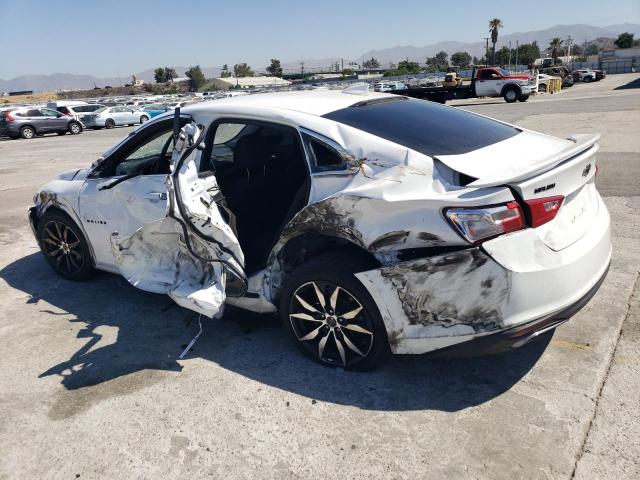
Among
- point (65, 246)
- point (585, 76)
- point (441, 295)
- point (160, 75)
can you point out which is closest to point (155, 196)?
point (65, 246)

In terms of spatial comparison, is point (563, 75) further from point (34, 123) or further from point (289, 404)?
point (289, 404)

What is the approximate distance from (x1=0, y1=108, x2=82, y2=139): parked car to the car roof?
25.0m

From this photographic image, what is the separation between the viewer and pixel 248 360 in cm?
360

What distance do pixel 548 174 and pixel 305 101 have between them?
171 centimetres

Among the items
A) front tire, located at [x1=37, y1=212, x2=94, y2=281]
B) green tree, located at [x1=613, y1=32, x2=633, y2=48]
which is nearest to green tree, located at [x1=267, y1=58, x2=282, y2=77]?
green tree, located at [x1=613, y1=32, x2=633, y2=48]

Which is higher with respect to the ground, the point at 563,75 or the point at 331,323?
the point at 331,323

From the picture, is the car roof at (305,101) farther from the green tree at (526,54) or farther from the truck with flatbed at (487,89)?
the green tree at (526,54)

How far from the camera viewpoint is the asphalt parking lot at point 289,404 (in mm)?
2629

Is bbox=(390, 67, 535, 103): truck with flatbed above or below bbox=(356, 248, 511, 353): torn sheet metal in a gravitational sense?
below

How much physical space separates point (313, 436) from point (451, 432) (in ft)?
2.39

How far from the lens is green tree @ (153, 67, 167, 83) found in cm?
11700

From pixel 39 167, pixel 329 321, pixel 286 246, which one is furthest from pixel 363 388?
pixel 39 167

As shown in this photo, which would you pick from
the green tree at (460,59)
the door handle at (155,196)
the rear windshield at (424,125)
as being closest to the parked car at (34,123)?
the door handle at (155,196)

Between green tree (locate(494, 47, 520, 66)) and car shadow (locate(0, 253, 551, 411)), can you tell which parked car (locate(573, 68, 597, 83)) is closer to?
car shadow (locate(0, 253, 551, 411))
